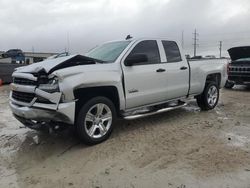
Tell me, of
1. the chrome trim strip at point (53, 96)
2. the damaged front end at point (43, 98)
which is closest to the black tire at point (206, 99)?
the damaged front end at point (43, 98)

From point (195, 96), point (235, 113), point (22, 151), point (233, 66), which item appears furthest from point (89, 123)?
point (233, 66)

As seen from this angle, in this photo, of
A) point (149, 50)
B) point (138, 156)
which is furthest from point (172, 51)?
point (138, 156)

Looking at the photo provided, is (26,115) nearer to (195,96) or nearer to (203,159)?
(203,159)

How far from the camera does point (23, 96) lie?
556 cm

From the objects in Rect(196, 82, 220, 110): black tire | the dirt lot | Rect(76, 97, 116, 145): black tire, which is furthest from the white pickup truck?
Rect(196, 82, 220, 110): black tire

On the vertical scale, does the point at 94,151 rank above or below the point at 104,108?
below

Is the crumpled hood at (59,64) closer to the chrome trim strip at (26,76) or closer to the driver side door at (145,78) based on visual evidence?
the chrome trim strip at (26,76)

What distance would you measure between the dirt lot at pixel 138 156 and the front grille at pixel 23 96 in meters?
0.88

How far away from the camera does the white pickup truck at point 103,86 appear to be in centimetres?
515

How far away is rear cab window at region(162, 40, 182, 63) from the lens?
7195mm

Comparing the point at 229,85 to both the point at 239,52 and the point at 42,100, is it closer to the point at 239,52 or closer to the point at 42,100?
the point at 239,52

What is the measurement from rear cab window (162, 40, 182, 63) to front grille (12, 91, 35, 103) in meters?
3.19

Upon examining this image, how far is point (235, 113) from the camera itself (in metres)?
8.23

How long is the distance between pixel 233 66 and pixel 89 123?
965 cm
